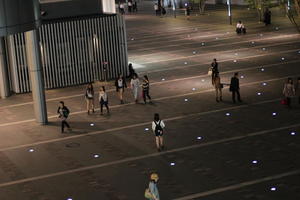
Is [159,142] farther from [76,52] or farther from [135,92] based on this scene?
[76,52]

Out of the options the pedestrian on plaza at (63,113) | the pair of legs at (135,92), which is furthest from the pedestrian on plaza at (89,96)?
the pedestrian on plaza at (63,113)

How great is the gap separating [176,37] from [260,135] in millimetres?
26677

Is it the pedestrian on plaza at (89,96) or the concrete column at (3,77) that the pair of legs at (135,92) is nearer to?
the pedestrian on plaza at (89,96)

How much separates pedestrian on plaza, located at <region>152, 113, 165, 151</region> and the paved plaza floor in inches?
12.9

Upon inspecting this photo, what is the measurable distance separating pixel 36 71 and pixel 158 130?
722 centimetres

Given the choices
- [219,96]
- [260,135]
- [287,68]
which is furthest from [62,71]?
[260,135]

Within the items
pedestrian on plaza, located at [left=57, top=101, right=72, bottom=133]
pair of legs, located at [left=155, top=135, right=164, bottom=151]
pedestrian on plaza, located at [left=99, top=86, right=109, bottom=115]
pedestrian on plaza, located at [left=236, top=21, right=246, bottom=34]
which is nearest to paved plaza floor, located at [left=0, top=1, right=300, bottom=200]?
pair of legs, located at [left=155, top=135, right=164, bottom=151]

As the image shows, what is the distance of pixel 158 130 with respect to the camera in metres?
21.4

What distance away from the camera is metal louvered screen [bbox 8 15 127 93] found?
32719 millimetres

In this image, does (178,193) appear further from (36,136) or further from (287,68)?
(287,68)

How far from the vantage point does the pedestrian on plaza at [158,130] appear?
2128 centimetres

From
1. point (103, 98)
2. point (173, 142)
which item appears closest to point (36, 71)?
point (103, 98)

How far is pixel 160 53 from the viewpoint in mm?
42188

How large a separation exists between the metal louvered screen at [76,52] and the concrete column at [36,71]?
6.17 meters
